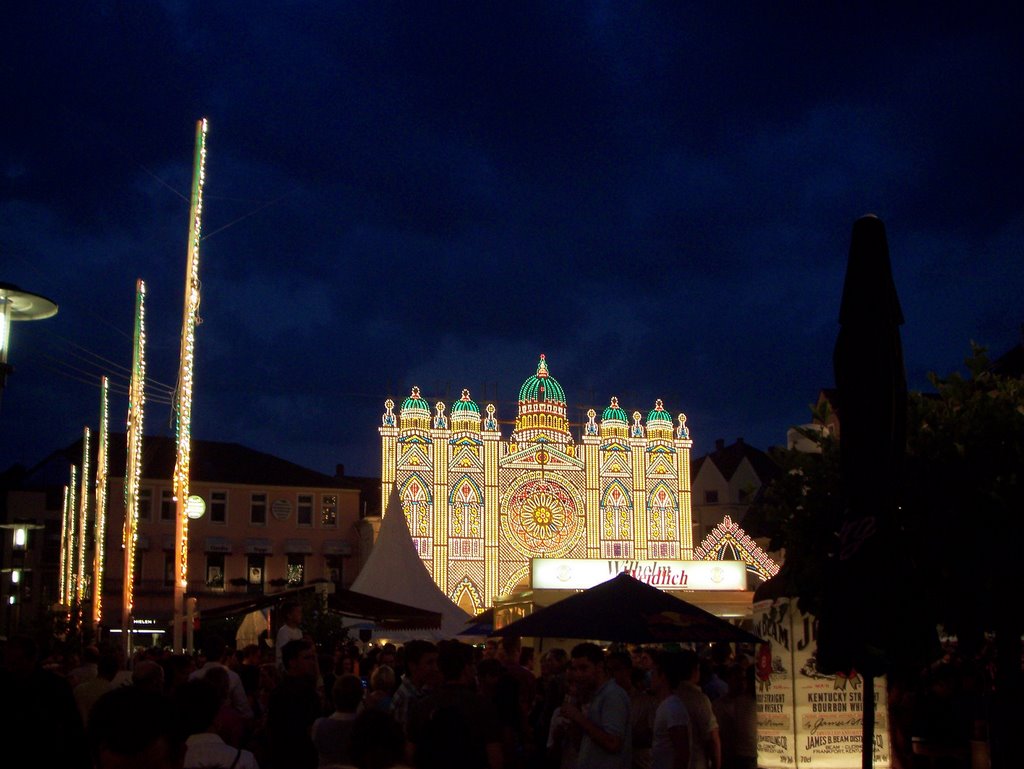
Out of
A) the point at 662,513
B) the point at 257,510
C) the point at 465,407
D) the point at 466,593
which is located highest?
the point at 465,407

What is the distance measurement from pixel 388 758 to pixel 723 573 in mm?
38419

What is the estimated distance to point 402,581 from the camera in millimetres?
27703

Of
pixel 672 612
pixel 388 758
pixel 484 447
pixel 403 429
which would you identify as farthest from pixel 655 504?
pixel 388 758

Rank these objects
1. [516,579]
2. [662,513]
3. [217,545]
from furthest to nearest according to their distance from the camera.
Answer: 1. [217,545]
2. [662,513]
3. [516,579]

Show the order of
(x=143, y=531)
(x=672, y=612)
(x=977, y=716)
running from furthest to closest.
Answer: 1. (x=143, y=531)
2. (x=672, y=612)
3. (x=977, y=716)

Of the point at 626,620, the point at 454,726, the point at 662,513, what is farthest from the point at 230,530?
the point at 454,726

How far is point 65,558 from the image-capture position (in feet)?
164

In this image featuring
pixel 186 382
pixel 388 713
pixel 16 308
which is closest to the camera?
pixel 388 713

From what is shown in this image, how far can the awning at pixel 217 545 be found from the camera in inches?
2293

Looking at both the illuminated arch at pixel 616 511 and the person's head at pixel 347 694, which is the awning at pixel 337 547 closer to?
the illuminated arch at pixel 616 511

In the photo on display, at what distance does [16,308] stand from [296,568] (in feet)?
159

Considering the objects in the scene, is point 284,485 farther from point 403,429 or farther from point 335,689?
point 335,689

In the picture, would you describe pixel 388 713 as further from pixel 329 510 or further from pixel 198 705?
pixel 329 510

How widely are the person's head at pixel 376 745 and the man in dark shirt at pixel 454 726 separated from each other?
2.92ft
